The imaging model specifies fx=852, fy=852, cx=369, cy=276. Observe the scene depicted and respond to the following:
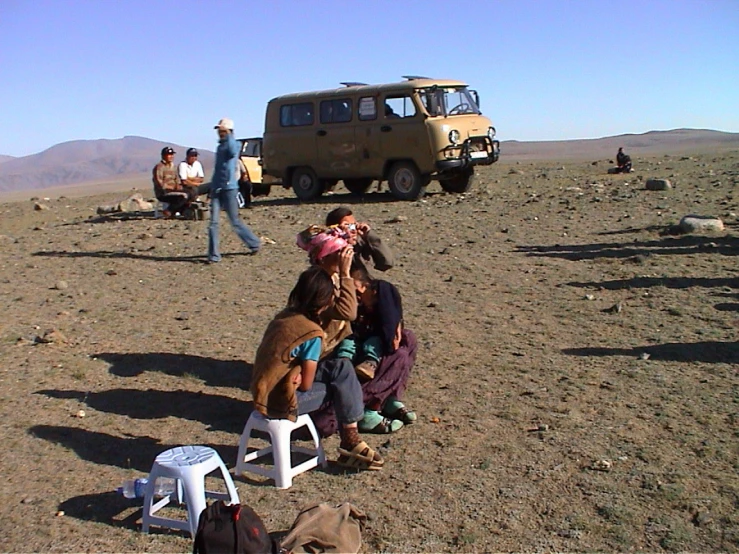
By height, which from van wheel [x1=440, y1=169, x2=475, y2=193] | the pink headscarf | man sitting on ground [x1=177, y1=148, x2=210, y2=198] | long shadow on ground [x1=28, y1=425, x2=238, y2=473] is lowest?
long shadow on ground [x1=28, y1=425, x2=238, y2=473]

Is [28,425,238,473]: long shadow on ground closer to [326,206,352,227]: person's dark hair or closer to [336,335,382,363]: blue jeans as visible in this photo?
[336,335,382,363]: blue jeans

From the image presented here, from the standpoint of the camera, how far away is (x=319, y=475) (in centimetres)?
460

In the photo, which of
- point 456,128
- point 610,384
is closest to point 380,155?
point 456,128

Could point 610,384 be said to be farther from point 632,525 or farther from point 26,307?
point 26,307

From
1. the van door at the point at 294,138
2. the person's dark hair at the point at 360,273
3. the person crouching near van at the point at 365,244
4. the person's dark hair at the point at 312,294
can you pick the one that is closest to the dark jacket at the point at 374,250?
the person crouching near van at the point at 365,244

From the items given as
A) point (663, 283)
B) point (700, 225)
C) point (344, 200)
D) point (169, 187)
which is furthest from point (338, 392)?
point (344, 200)

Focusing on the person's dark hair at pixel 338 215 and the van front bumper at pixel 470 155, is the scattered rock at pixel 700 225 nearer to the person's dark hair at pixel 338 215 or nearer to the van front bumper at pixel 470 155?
the van front bumper at pixel 470 155

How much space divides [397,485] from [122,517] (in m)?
1.38

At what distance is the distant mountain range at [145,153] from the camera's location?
199ft

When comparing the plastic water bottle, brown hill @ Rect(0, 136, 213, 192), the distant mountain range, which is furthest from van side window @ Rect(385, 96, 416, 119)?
brown hill @ Rect(0, 136, 213, 192)

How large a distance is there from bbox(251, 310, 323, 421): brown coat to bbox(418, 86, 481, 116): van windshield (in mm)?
12405

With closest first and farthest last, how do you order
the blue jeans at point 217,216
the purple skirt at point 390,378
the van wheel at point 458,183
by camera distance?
the purple skirt at point 390,378
the blue jeans at point 217,216
the van wheel at point 458,183

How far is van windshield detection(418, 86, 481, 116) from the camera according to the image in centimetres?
1633

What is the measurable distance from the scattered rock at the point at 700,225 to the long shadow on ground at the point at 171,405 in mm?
7584
